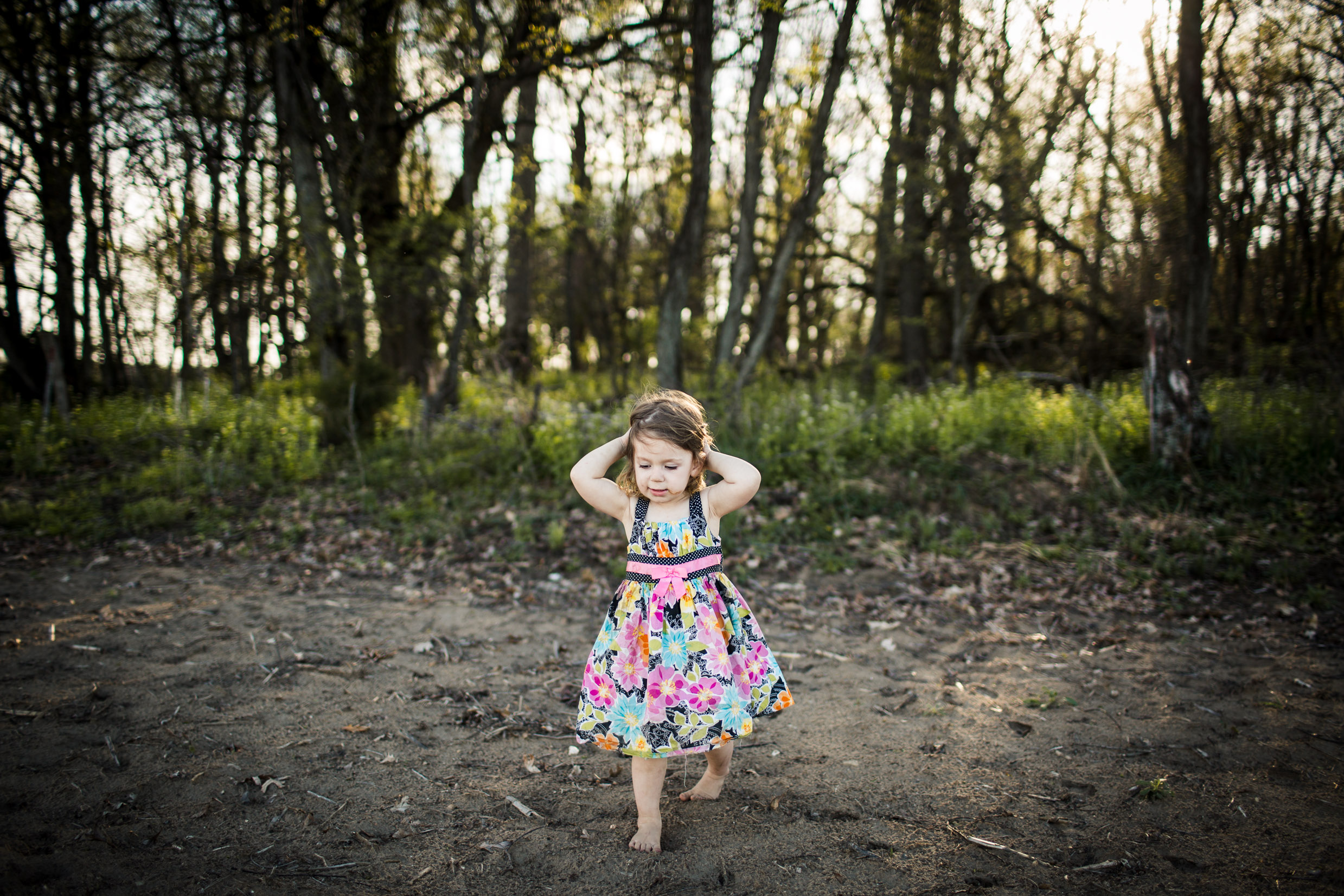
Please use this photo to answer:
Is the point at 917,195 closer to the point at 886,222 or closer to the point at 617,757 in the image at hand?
the point at 886,222

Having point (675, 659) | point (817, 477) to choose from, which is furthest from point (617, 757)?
point (817, 477)

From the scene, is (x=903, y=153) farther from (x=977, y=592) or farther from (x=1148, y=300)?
(x=977, y=592)

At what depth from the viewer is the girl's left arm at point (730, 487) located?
2.59 metres

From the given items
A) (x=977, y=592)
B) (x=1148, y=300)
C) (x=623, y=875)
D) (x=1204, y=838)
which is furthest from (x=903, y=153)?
(x=623, y=875)

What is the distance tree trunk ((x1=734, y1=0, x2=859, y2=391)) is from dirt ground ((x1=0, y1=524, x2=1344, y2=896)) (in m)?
3.90

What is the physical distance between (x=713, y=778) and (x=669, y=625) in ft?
2.63

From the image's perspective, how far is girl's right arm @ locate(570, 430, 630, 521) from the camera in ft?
8.57

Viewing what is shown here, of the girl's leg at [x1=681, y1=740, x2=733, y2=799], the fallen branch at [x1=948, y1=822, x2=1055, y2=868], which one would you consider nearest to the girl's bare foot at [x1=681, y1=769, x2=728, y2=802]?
the girl's leg at [x1=681, y1=740, x2=733, y2=799]

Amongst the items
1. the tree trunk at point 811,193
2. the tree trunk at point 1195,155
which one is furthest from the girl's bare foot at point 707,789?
the tree trunk at point 1195,155

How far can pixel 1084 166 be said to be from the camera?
35.2ft

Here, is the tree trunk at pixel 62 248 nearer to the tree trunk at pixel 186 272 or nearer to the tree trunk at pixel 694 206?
the tree trunk at pixel 186 272

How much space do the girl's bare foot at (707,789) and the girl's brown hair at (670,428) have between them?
120 cm

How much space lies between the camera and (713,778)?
282 cm

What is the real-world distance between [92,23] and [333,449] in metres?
8.22
